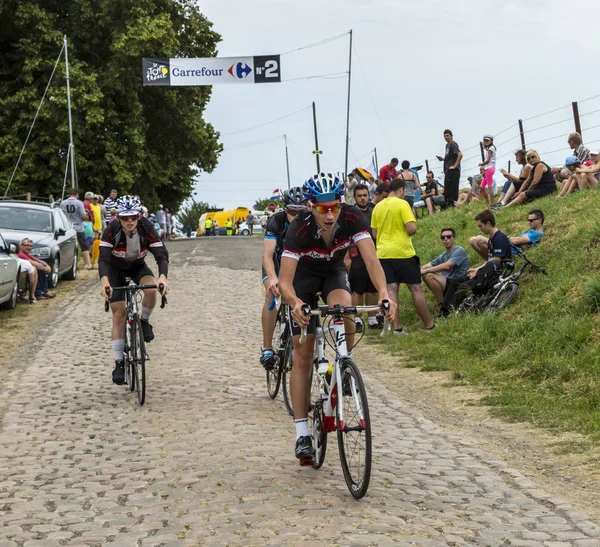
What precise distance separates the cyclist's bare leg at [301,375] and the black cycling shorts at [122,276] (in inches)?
160

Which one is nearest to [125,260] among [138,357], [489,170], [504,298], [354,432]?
[138,357]

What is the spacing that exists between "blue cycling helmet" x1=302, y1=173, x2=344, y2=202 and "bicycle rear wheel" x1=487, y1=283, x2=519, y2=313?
24.1 ft

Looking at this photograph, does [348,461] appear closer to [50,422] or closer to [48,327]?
[50,422]

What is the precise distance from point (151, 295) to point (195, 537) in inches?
219

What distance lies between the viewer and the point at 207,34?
46.3 meters

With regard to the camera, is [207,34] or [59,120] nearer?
[59,120]

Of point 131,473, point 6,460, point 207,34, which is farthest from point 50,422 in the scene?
point 207,34

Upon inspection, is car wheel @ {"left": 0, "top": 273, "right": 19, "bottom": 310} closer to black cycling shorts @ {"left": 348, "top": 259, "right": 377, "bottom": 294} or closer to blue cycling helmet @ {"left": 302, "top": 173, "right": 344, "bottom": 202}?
black cycling shorts @ {"left": 348, "top": 259, "right": 377, "bottom": 294}

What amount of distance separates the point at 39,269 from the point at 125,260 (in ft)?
33.8

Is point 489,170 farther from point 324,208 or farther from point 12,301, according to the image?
point 324,208

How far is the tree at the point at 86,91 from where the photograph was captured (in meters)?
39.8

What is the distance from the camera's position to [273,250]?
32.2 feet

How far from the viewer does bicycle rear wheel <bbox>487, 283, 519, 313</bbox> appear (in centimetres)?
1400

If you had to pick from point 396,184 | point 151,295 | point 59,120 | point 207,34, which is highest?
point 207,34
